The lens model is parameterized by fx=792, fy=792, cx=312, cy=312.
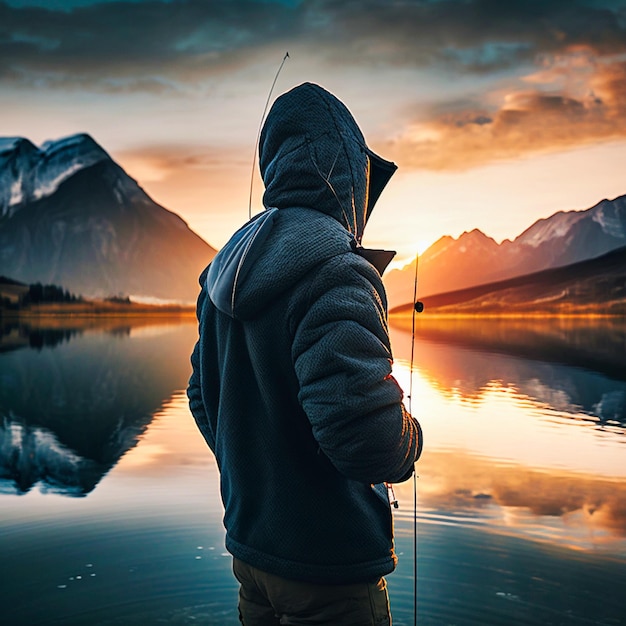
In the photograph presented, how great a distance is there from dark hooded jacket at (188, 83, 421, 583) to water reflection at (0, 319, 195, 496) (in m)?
7.88

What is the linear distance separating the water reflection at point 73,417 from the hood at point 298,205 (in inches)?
315

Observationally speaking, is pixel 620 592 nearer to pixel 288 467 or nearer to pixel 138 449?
pixel 288 467

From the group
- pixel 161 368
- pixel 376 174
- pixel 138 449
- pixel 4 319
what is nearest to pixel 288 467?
pixel 376 174

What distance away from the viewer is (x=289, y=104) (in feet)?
8.21

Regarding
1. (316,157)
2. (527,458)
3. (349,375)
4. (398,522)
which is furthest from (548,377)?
(349,375)

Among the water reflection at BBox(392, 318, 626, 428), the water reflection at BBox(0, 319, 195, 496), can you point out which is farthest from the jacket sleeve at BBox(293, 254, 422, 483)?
the water reflection at BBox(392, 318, 626, 428)

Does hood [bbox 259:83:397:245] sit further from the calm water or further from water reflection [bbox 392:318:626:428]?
water reflection [bbox 392:318:626:428]

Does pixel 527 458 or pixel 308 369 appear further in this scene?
pixel 527 458

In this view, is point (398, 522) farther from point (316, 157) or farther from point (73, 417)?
point (73, 417)

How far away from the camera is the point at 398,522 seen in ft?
25.8

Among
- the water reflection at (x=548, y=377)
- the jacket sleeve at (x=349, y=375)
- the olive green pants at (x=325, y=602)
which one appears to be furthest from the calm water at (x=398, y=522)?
the jacket sleeve at (x=349, y=375)

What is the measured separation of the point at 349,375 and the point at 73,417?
18218mm

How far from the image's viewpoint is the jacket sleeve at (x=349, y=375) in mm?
2006

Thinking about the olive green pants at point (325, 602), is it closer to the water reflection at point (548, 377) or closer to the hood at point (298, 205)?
the hood at point (298, 205)
